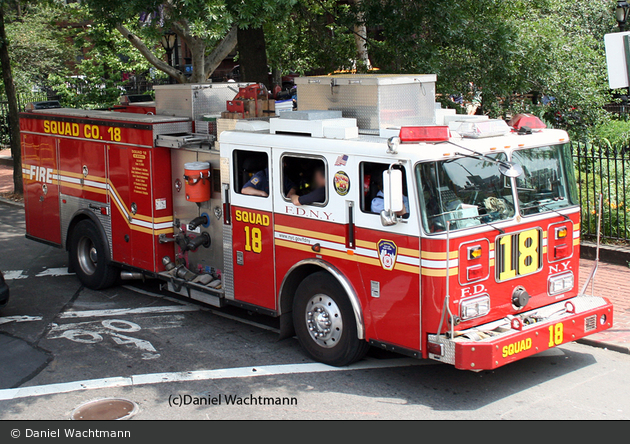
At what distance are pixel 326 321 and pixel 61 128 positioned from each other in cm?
559

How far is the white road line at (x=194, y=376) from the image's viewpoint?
7.06m

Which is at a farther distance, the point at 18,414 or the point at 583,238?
the point at 583,238

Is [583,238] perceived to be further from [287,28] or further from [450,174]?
[287,28]

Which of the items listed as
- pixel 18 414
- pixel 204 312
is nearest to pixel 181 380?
pixel 18 414

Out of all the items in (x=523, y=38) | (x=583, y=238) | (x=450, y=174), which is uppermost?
(x=523, y=38)

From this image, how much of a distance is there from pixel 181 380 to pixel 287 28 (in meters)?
11.3

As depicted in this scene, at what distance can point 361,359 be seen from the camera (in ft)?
24.6

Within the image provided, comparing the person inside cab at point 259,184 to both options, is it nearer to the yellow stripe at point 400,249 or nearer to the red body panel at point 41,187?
the yellow stripe at point 400,249

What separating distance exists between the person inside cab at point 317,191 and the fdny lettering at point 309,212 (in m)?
0.08

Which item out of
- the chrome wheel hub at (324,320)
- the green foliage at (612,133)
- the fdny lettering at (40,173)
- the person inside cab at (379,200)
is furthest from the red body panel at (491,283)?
the green foliage at (612,133)

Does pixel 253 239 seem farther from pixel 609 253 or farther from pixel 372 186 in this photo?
pixel 609 253

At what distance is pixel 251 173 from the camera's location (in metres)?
8.02

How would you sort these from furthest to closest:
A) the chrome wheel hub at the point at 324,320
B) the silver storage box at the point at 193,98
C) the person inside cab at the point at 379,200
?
the silver storage box at the point at 193,98
the chrome wheel hub at the point at 324,320
the person inside cab at the point at 379,200

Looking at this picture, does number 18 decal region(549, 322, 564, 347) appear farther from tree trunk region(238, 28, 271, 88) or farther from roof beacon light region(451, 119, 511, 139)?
tree trunk region(238, 28, 271, 88)
